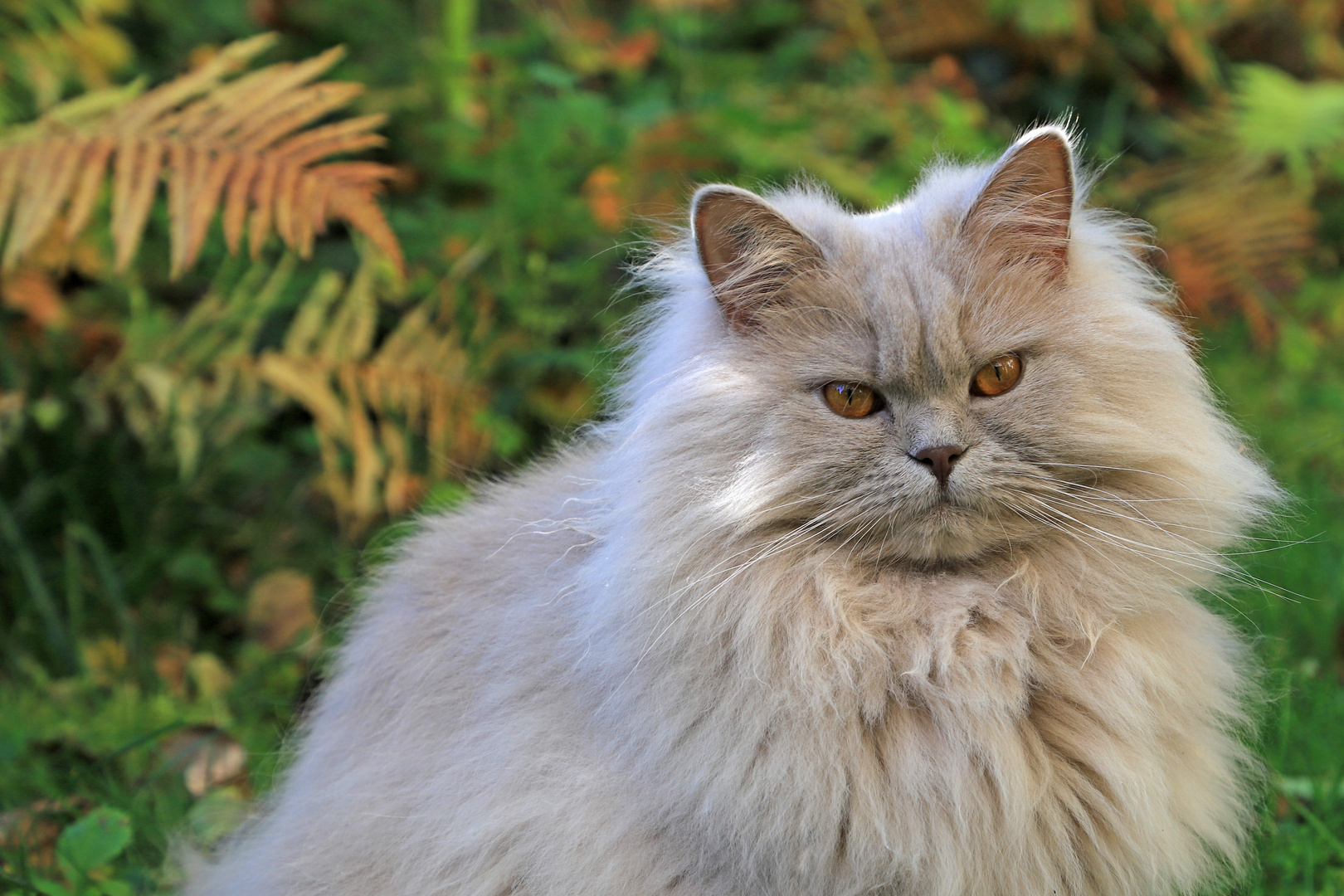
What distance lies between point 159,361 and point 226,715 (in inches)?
45.7

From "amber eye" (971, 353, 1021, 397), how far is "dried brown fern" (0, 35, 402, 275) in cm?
158

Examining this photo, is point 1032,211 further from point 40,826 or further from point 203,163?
point 40,826

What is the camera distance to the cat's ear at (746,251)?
1.77 metres

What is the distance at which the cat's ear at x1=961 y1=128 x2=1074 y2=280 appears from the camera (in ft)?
5.83

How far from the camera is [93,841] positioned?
2254 millimetres

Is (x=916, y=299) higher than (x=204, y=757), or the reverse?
(x=916, y=299)

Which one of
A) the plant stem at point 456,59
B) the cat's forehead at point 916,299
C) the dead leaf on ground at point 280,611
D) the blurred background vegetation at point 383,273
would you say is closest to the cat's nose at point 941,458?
the cat's forehead at point 916,299

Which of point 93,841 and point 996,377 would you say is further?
point 93,841

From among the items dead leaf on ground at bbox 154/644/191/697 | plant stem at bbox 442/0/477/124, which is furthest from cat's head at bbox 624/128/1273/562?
plant stem at bbox 442/0/477/124

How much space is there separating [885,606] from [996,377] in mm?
401

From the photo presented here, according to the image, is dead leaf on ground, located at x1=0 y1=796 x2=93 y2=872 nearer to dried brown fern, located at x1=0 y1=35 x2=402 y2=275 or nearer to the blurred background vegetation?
the blurred background vegetation

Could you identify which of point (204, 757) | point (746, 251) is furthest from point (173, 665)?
point (746, 251)

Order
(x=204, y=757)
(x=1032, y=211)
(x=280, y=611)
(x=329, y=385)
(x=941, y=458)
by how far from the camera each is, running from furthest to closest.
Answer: (x=329, y=385) < (x=280, y=611) < (x=204, y=757) < (x=1032, y=211) < (x=941, y=458)

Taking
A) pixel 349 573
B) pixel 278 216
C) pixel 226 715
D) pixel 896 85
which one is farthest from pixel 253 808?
pixel 896 85
